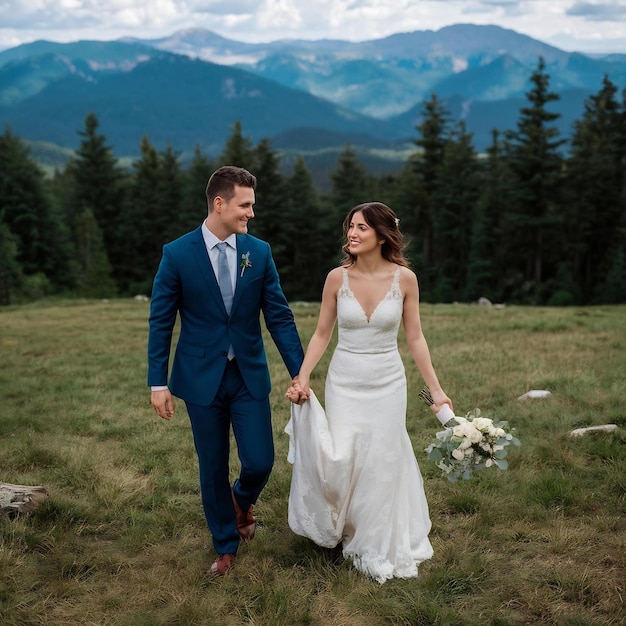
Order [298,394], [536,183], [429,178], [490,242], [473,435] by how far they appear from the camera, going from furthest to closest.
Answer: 1. [429,178]
2. [490,242]
3. [536,183]
4. [298,394]
5. [473,435]

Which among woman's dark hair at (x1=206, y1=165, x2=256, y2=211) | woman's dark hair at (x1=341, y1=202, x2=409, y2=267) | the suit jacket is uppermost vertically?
woman's dark hair at (x1=206, y1=165, x2=256, y2=211)

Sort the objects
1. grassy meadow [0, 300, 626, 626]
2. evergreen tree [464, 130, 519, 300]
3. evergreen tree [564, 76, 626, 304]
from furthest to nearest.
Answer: evergreen tree [464, 130, 519, 300], evergreen tree [564, 76, 626, 304], grassy meadow [0, 300, 626, 626]

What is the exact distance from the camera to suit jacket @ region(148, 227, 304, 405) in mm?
5055

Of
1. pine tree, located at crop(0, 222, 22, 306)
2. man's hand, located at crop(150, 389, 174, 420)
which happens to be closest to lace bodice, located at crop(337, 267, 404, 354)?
man's hand, located at crop(150, 389, 174, 420)

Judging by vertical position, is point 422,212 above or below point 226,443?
below

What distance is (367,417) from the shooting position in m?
5.07

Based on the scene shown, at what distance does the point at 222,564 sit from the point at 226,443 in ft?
2.96

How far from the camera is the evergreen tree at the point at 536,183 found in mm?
50750

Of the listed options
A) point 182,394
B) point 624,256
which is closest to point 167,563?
point 182,394

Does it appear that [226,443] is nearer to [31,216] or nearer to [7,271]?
[7,271]

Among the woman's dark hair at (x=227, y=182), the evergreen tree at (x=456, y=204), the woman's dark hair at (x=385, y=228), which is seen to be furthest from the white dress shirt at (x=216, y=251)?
the evergreen tree at (x=456, y=204)

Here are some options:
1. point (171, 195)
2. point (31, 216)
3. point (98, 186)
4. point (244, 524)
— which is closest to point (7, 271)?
point (31, 216)

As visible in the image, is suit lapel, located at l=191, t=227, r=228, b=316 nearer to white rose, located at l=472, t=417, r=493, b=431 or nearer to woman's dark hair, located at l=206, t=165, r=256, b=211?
woman's dark hair, located at l=206, t=165, r=256, b=211

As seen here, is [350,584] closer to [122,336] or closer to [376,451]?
[376,451]
